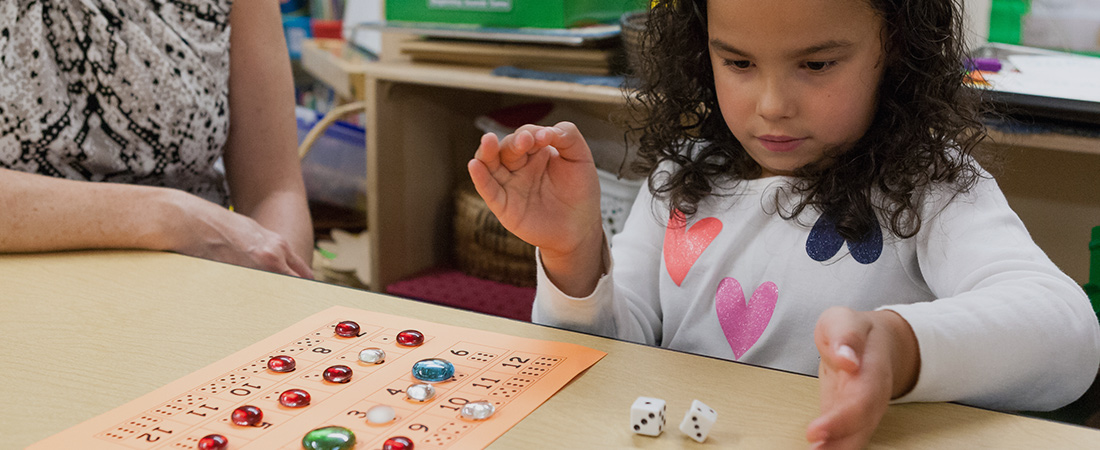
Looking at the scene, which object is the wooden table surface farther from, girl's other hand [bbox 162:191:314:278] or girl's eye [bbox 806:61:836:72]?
girl's eye [bbox 806:61:836:72]

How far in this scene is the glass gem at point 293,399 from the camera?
0.51 m

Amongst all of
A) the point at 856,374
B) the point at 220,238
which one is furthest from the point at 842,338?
the point at 220,238

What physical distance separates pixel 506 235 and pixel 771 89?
119 centimetres

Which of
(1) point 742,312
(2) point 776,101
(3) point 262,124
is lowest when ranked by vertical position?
(1) point 742,312

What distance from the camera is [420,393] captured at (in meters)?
0.52

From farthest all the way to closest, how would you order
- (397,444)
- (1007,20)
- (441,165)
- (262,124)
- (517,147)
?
(441,165) < (1007,20) < (262,124) < (517,147) < (397,444)

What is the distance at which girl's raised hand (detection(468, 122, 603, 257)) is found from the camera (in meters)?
0.69

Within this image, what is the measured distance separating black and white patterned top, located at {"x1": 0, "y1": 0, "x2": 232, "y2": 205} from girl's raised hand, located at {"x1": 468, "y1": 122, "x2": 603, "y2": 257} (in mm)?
576

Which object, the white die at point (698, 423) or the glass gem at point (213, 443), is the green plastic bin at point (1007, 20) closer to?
the white die at point (698, 423)

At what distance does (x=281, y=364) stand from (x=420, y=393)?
108mm

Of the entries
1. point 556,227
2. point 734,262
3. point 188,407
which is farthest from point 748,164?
point 188,407

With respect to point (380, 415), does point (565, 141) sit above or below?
above

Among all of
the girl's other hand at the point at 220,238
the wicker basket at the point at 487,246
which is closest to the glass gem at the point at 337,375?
the girl's other hand at the point at 220,238

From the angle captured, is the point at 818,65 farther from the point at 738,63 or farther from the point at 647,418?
the point at 647,418
